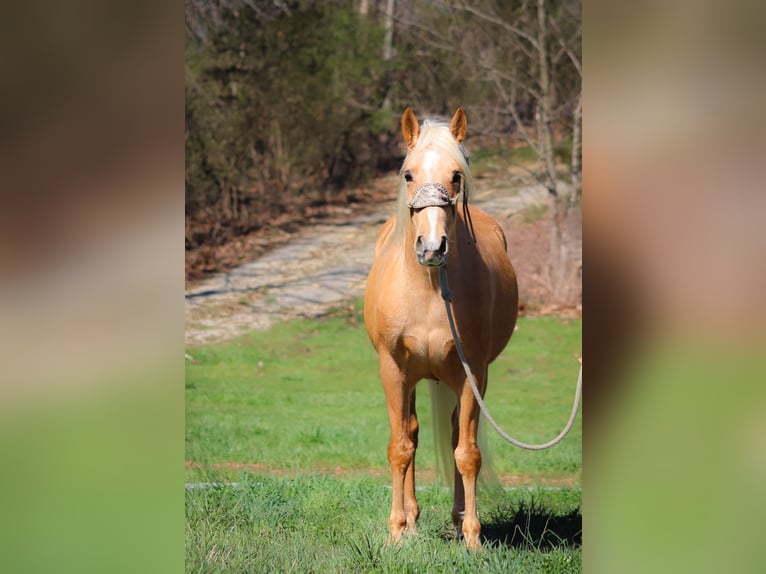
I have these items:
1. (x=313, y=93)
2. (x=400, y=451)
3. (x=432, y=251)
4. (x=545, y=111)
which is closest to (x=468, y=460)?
(x=400, y=451)

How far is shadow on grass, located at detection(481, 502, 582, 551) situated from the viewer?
4.02m

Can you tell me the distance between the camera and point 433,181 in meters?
3.41

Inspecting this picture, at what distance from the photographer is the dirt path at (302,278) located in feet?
39.7

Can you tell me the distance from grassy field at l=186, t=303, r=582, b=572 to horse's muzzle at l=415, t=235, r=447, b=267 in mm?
1278

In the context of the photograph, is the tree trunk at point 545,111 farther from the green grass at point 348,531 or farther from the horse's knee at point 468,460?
the horse's knee at point 468,460

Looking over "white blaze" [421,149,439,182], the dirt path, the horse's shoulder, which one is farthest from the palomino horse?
the dirt path

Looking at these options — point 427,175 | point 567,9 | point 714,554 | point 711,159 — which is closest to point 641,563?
point 714,554

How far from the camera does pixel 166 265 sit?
1453 mm

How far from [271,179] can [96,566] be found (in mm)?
13511

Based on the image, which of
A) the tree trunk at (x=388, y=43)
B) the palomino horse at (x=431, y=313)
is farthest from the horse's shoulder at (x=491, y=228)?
the tree trunk at (x=388, y=43)

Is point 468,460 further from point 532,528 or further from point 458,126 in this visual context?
point 458,126

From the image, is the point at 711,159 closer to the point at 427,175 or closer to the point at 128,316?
the point at 128,316

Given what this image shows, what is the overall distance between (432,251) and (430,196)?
0.81 ft

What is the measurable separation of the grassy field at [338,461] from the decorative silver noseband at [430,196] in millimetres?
1494
